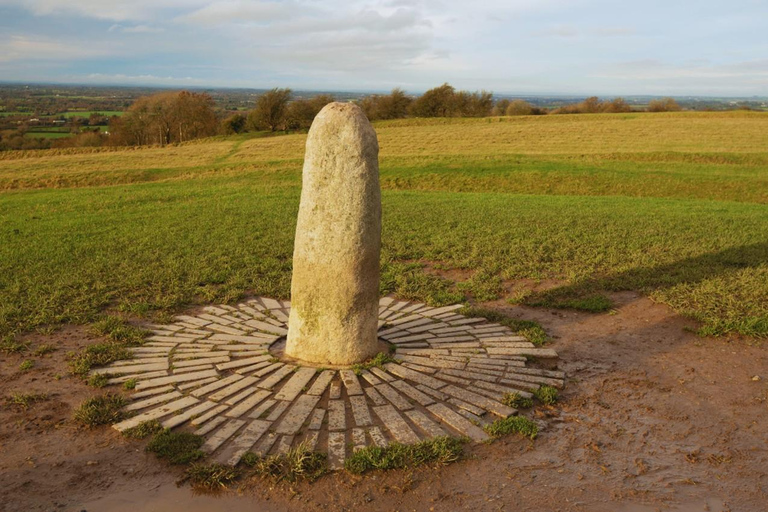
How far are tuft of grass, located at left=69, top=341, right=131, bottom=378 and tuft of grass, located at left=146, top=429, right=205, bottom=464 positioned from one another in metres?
1.81

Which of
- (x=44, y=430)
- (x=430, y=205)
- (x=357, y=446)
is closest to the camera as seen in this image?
(x=357, y=446)

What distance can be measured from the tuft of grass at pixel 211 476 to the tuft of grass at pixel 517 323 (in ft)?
13.4

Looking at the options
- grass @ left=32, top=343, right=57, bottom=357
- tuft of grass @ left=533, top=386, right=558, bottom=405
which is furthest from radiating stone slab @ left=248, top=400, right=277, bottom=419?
grass @ left=32, top=343, right=57, bottom=357

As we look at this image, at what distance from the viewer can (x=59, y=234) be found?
481 inches

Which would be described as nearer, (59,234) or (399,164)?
(59,234)

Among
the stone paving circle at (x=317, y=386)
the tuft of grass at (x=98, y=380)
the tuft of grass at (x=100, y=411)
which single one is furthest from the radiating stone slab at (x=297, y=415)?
the tuft of grass at (x=98, y=380)

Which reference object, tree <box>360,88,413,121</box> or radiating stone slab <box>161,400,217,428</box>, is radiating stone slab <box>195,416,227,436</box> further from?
tree <box>360,88,413,121</box>

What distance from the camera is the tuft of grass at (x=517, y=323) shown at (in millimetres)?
7133

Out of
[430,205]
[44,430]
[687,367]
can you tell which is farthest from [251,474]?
[430,205]

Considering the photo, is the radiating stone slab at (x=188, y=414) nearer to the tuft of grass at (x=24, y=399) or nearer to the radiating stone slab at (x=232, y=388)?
the radiating stone slab at (x=232, y=388)

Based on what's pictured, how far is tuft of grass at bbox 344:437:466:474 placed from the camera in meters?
4.35

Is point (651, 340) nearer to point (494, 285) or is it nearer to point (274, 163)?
point (494, 285)

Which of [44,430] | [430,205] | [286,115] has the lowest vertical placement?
[44,430]

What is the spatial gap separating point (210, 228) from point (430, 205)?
630cm
